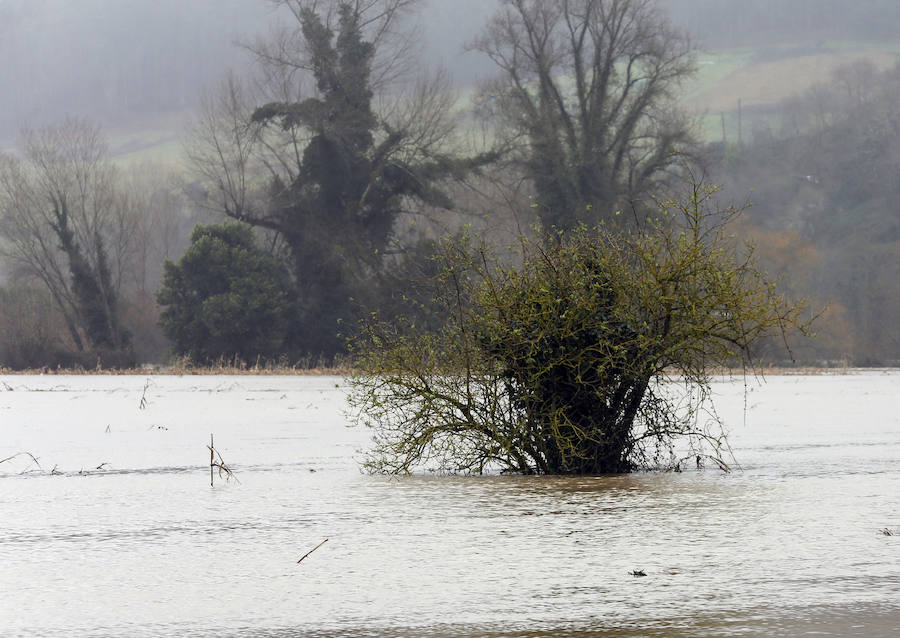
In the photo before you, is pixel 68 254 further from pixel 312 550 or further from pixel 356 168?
pixel 312 550

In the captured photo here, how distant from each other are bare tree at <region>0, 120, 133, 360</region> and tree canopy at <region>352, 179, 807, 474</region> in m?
39.4

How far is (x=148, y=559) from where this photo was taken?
674cm

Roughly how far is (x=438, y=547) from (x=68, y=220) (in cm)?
4842

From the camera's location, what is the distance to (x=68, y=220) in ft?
170

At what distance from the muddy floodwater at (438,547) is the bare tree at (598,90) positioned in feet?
110

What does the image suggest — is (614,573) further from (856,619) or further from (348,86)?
(348,86)

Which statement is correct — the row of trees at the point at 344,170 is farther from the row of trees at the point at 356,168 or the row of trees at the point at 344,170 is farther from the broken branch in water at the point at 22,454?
the broken branch in water at the point at 22,454

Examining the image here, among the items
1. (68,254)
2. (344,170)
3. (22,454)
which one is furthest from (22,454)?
(68,254)

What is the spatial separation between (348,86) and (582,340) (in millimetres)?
36231

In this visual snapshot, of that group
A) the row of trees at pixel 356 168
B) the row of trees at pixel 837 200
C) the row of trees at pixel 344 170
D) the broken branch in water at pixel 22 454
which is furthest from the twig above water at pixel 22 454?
the row of trees at pixel 837 200

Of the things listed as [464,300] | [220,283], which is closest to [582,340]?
[464,300]

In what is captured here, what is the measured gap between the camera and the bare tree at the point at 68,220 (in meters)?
48.4

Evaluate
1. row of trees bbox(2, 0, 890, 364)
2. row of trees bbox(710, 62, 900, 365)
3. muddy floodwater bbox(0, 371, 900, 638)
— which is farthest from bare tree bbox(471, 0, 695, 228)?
muddy floodwater bbox(0, 371, 900, 638)

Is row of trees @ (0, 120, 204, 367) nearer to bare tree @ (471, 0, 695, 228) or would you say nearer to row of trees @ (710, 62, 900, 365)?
bare tree @ (471, 0, 695, 228)
